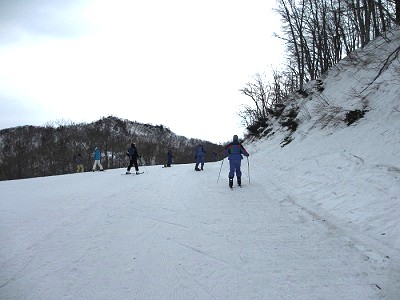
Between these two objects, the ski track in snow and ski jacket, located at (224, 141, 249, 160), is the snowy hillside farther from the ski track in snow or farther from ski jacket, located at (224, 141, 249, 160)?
ski jacket, located at (224, 141, 249, 160)

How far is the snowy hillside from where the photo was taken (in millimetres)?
3156

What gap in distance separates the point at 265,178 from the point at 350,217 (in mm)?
5796

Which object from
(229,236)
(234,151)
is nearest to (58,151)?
(234,151)

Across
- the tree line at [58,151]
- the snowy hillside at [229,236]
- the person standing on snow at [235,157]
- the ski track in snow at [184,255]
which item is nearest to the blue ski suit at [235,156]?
the person standing on snow at [235,157]

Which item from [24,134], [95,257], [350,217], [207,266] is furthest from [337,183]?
[24,134]

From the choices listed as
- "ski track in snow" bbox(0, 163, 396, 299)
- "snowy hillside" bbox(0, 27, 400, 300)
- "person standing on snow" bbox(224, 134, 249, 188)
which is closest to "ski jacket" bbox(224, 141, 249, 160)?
"person standing on snow" bbox(224, 134, 249, 188)

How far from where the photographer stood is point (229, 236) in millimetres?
4688

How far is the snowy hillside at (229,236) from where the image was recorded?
10.4 feet

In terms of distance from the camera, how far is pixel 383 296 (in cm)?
279

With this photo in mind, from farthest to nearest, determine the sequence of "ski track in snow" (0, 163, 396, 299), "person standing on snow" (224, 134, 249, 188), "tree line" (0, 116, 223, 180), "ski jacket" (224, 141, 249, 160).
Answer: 1. "tree line" (0, 116, 223, 180)
2. "ski jacket" (224, 141, 249, 160)
3. "person standing on snow" (224, 134, 249, 188)
4. "ski track in snow" (0, 163, 396, 299)

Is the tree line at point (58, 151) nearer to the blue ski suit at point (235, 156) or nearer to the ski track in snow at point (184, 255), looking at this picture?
the blue ski suit at point (235, 156)

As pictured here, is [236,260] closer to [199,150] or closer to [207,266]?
[207,266]

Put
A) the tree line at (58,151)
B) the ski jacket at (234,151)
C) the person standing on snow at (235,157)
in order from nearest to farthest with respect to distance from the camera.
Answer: the person standing on snow at (235,157)
the ski jacket at (234,151)
the tree line at (58,151)

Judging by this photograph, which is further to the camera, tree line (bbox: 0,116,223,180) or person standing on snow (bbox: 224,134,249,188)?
tree line (bbox: 0,116,223,180)
